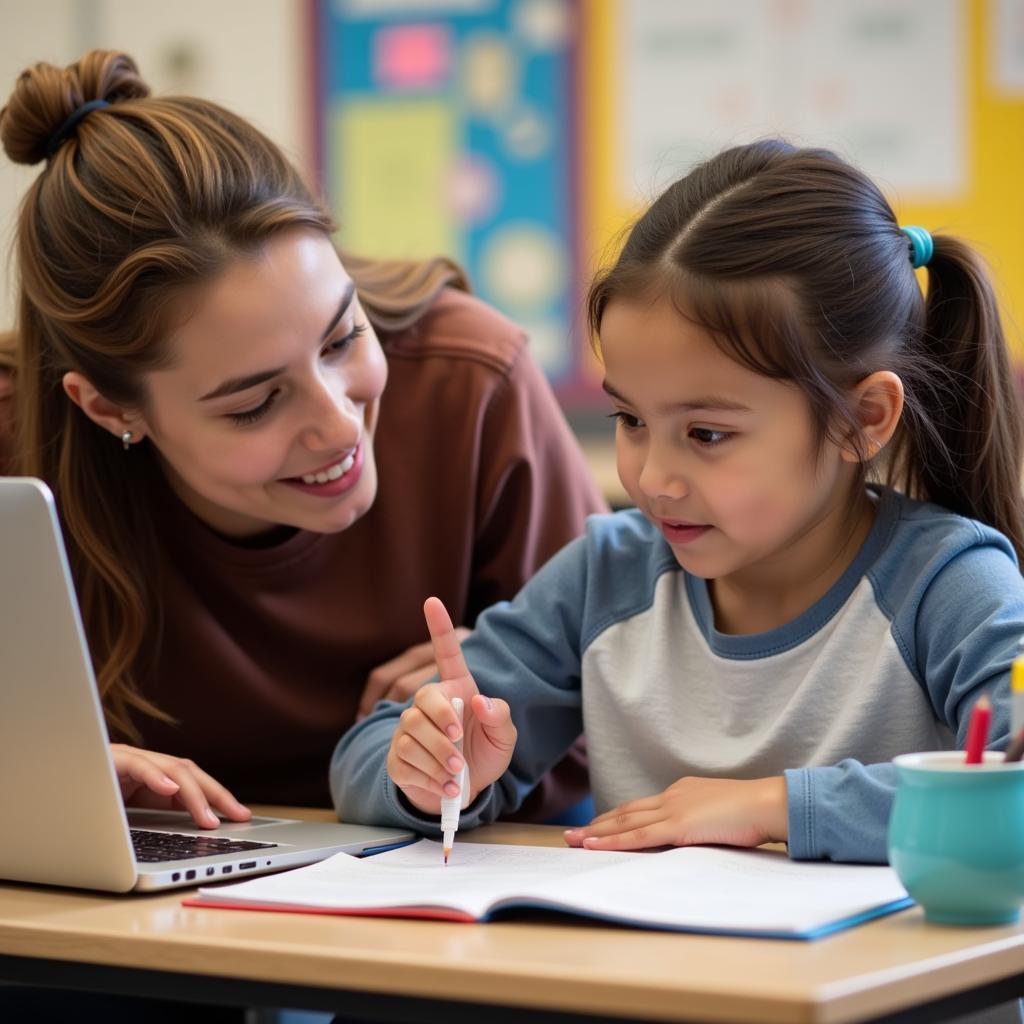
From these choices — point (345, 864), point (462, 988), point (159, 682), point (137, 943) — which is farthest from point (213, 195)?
point (462, 988)

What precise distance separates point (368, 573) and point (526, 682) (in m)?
0.35

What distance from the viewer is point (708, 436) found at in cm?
116

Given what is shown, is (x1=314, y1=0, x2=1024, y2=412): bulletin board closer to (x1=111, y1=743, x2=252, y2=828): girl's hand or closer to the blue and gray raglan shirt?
the blue and gray raglan shirt

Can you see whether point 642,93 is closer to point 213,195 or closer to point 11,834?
point 213,195

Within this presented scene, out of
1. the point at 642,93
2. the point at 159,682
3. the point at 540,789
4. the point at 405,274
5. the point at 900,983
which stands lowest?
the point at 540,789

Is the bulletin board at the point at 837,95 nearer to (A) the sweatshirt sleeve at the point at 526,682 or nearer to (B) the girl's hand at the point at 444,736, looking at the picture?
(A) the sweatshirt sleeve at the point at 526,682

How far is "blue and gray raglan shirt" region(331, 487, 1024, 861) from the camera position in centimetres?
107

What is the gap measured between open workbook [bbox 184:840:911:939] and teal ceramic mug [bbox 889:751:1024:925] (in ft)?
0.14

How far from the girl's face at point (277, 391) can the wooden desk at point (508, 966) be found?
1.79 ft

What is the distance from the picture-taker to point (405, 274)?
68.2 inches

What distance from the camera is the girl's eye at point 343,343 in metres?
1.40

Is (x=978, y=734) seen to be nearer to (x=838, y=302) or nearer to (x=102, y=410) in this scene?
(x=838, y=302)

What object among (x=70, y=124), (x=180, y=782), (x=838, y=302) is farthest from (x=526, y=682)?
(x=70, y=124)

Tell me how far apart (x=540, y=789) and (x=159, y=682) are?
0.41 meters
